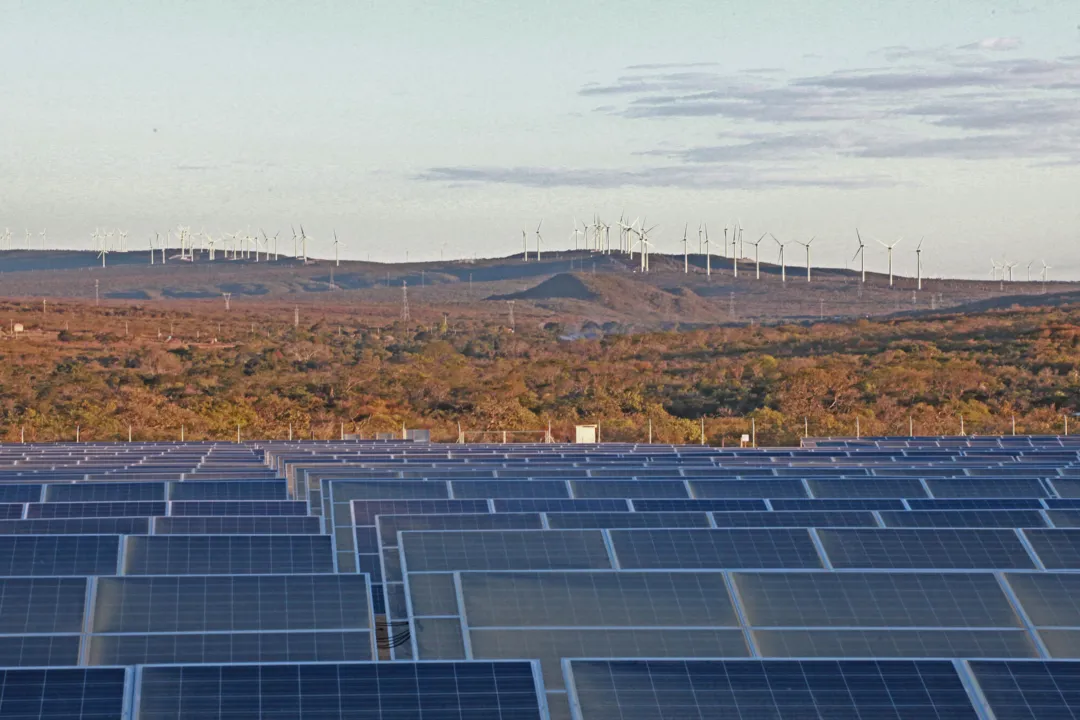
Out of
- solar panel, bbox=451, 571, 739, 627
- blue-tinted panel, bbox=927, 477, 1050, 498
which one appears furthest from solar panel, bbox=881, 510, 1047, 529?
solar panel, bbox=451, 571, 739, 627

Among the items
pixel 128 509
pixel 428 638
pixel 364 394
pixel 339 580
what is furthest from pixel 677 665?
pixel 364 394

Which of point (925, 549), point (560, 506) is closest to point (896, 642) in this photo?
point (925, 549)

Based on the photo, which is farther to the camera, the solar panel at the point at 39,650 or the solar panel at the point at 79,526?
the solar panel at the point at 79,526

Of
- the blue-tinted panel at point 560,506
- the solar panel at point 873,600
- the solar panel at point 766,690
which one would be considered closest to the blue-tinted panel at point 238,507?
the blue-tinted panel at point 560,506

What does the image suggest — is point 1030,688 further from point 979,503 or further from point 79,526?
point 979,503

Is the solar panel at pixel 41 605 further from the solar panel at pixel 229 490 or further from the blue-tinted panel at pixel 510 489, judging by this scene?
the blue-tinted panel at pixel 510 489

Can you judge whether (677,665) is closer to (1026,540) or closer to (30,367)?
(1026,540)
